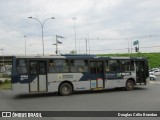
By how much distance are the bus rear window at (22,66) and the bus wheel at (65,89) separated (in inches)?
110

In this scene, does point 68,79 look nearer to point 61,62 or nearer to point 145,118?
point 61,62

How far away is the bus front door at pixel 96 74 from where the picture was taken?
2302 cm

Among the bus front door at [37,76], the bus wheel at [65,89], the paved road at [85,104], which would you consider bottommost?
the paved road at [85,104]

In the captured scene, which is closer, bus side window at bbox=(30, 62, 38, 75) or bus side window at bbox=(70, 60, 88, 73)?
bus side window at bbox=(30, 62, 38, 75)

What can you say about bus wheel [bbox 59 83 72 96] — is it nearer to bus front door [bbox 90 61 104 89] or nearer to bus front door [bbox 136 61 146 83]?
bus front door [bbox 90 61 104 89]

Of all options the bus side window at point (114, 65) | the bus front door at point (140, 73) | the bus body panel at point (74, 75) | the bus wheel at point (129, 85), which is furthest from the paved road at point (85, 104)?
the bus front door at point (140, 73)

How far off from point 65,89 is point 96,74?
2.82 metres

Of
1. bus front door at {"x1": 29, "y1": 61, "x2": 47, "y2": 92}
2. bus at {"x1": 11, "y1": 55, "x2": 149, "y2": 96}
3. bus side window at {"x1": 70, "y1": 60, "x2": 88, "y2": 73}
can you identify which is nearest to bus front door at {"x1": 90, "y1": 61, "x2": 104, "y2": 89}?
bus at {"x1": 11, "y1": 55, "x2": 149, "y2": 96}

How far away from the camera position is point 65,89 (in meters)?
21.7

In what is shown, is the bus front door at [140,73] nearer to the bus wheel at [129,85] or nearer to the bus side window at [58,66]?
the bus wheel at [129,85]

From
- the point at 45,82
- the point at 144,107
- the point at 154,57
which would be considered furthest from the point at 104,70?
the point at 154,57

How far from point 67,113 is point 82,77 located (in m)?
9.47

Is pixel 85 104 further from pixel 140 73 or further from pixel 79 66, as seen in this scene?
pixel 140 73

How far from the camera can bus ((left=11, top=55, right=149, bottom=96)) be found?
20.3 metres
